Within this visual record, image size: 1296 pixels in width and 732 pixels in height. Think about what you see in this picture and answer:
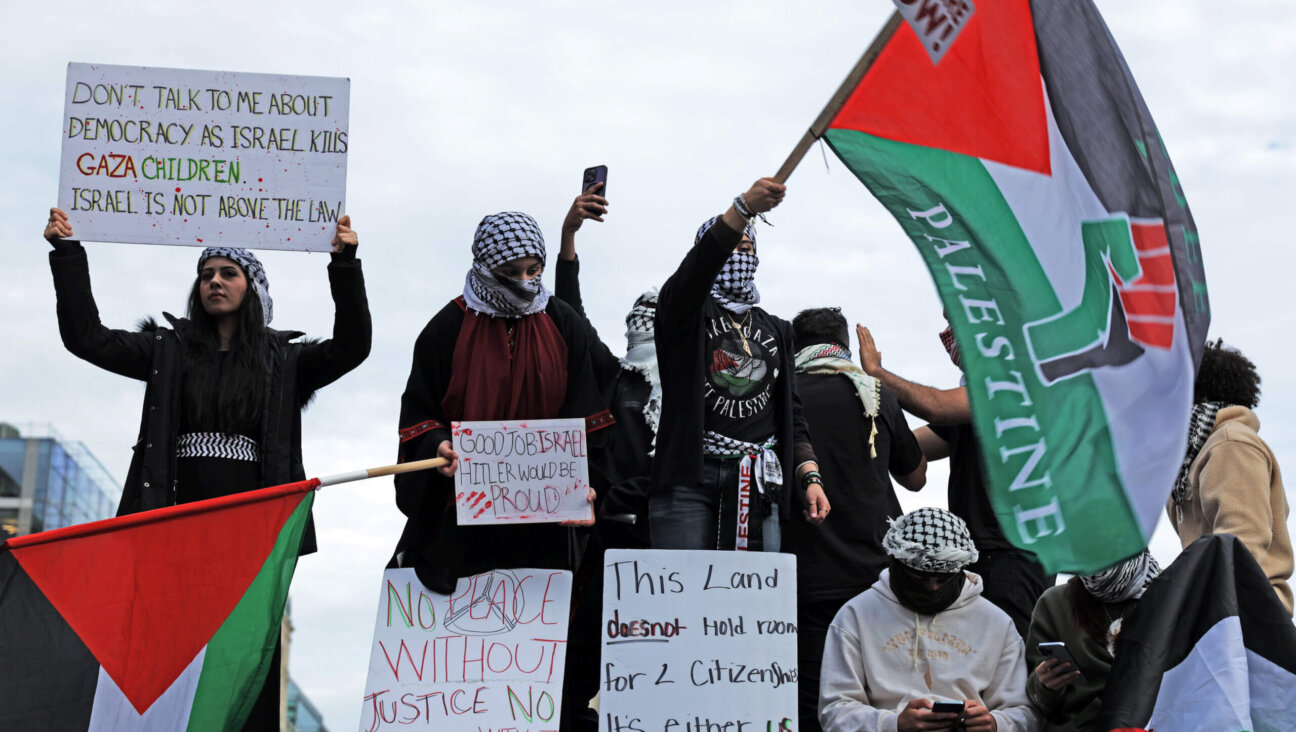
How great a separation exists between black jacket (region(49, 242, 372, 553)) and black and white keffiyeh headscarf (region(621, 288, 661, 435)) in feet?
4.03

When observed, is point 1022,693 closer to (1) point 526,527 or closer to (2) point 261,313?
(1) point 526,527

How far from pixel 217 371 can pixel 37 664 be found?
1.15 meters

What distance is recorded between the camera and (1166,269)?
4.23 meters

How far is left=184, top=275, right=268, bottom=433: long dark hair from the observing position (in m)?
5.23

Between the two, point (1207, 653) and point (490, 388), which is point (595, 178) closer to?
point (490, 388)

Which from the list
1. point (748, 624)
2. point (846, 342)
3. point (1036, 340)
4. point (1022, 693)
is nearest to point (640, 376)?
point (846, 342)

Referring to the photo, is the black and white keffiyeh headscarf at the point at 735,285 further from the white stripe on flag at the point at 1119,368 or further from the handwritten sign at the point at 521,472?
the white stripe on flag at the point at 1119,368

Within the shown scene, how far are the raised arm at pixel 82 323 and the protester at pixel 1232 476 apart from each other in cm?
373

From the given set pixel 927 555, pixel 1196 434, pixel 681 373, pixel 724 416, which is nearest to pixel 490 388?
pixel 681 373

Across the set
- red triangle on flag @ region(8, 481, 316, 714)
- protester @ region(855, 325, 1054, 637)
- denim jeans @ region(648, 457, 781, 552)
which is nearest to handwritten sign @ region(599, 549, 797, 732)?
denim jeans @ region(648, 457, 781, 552)

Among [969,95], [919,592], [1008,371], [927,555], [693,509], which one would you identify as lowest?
[919,592]

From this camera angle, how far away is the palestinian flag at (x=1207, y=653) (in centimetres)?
475

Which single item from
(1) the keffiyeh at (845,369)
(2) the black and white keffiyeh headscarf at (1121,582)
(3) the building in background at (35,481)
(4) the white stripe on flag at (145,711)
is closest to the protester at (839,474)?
(1) the keffiyeh at (845,369)

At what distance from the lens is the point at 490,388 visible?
5.32 m
